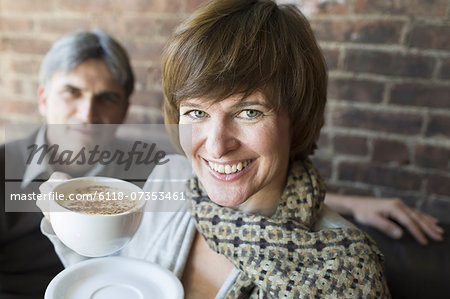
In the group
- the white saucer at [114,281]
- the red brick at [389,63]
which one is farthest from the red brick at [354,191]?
the white saucer at [114,281]

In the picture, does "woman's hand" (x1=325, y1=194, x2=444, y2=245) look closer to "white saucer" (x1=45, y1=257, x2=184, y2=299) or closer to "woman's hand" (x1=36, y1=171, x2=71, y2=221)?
"white saucer" (x1=45, y1=257, x2=184, y2=299)

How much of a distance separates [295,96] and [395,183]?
0.71 metres

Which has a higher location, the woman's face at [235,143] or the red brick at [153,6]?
the red brick at [153,6]

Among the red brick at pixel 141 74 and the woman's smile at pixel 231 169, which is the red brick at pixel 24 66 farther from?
the woman's smile at pixel 231 169

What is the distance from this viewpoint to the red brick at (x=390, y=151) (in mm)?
1229

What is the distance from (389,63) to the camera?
117 cm

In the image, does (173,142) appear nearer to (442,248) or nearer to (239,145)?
(239,145)

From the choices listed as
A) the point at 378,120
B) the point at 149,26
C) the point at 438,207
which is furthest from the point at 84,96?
the point at 438,207

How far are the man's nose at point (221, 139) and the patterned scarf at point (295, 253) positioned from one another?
0.14m

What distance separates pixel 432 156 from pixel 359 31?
1.39 ft

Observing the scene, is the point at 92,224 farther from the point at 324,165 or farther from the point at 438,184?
the point at 438,184

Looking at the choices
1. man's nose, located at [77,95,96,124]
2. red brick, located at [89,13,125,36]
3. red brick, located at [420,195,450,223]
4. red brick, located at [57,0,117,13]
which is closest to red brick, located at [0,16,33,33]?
red brick, located at [57,0,117,13]

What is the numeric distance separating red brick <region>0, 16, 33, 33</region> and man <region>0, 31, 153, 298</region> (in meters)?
0.45

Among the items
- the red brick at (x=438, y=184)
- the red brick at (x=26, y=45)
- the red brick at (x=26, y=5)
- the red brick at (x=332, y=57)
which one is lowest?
the red brick at (x=438, y=184)
